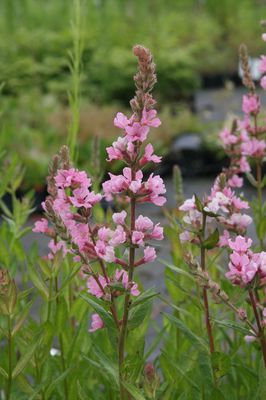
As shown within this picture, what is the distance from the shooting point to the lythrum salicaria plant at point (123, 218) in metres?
1.19

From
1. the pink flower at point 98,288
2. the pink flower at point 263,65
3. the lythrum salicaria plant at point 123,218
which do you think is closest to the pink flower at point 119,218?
the lythrum salicaria plant at point 123,218

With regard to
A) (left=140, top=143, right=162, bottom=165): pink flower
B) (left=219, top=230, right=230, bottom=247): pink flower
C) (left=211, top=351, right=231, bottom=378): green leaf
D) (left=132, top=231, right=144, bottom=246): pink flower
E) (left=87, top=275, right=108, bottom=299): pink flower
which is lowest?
(left=211, top=351, right=231, bottom=378): green leaf

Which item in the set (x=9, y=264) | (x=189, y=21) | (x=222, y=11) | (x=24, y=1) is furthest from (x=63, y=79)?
(x=9, y=264)

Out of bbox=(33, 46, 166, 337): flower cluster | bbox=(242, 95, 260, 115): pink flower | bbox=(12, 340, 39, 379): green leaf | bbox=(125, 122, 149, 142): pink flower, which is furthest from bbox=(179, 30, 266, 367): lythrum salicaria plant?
bbox=(12, 340, 39, 379): green leaf

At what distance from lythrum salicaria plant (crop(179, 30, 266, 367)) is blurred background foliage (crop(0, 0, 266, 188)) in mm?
3497

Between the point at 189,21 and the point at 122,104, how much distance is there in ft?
18.2

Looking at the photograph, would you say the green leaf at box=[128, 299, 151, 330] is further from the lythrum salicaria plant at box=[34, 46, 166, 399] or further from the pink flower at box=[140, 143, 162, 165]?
the pink flower at box=[140, 143, 162, 165]

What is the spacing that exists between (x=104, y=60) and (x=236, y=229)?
9677 mm

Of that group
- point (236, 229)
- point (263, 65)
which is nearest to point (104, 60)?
point (263, 65)

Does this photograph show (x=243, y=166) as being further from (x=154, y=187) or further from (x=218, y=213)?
(x=154, y=187)

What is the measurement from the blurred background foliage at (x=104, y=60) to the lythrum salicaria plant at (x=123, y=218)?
4122 millimetres

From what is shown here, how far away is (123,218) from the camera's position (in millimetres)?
1227

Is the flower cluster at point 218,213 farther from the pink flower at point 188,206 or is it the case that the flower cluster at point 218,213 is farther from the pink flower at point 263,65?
the pink flower at point 263,65

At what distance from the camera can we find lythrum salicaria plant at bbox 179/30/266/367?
125 centimetres
